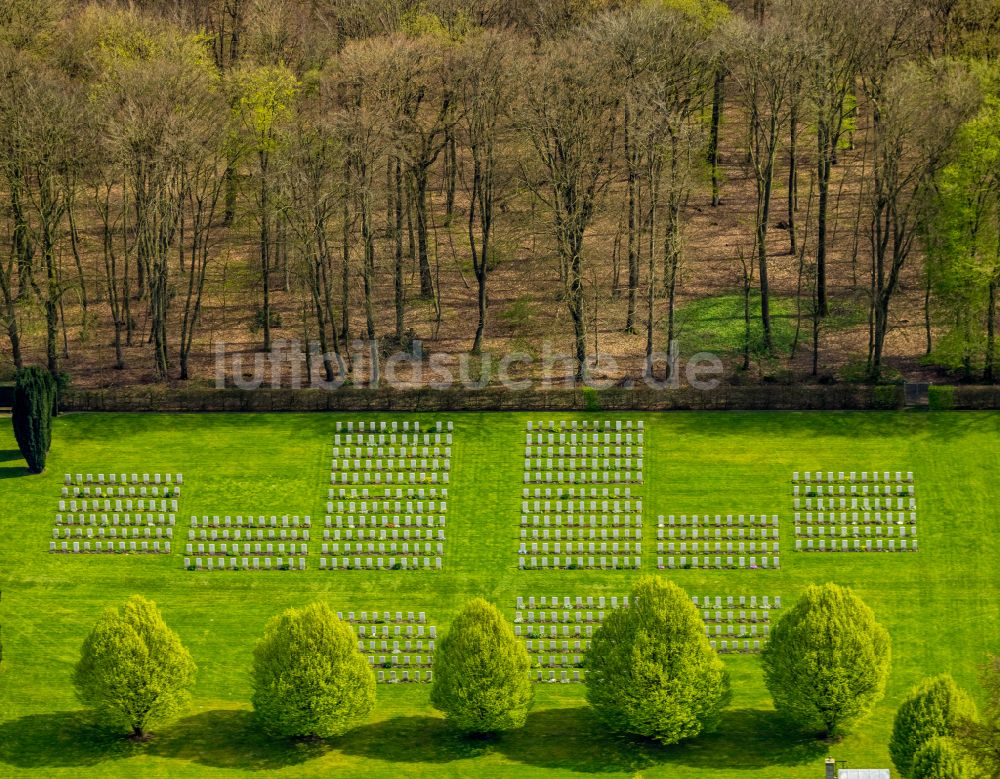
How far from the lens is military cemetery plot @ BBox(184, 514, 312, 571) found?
352 ft

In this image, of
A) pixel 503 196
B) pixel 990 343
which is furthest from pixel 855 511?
pixel 503 196

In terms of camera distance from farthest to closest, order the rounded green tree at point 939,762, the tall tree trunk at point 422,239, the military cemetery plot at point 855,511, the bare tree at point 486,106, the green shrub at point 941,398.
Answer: the tall tree trunk at point 422,239
the bare tree at point 486,106
the green shrub at point 941,398
the military cemetery plot at point 855,511
the rounded green tree at point 939,762

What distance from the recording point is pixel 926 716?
90.5 meters

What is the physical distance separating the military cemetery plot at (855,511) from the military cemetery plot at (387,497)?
53.3ft

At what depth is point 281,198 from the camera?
123250 millimetres

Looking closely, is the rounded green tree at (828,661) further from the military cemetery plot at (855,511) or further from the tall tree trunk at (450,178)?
the tall tree trunk at (450,178)

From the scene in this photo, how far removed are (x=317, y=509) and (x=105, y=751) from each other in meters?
17.8

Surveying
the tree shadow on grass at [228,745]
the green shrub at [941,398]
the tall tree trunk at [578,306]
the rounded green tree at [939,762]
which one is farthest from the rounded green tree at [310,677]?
the green shrub at [941,398]

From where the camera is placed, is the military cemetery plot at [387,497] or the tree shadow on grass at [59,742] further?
the military cemetery plot at [387,497]

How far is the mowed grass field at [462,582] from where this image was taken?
9575cm

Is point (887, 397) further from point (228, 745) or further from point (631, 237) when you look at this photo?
point (228, 745)

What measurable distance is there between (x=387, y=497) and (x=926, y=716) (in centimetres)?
2975

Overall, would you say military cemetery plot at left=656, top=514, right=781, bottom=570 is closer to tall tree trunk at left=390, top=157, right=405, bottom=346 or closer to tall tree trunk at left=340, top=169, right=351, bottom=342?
tall tree trunk at left=390, top=157, right=405, bottom=346

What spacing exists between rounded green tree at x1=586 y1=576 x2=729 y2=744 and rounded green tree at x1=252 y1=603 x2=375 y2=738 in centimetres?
944
